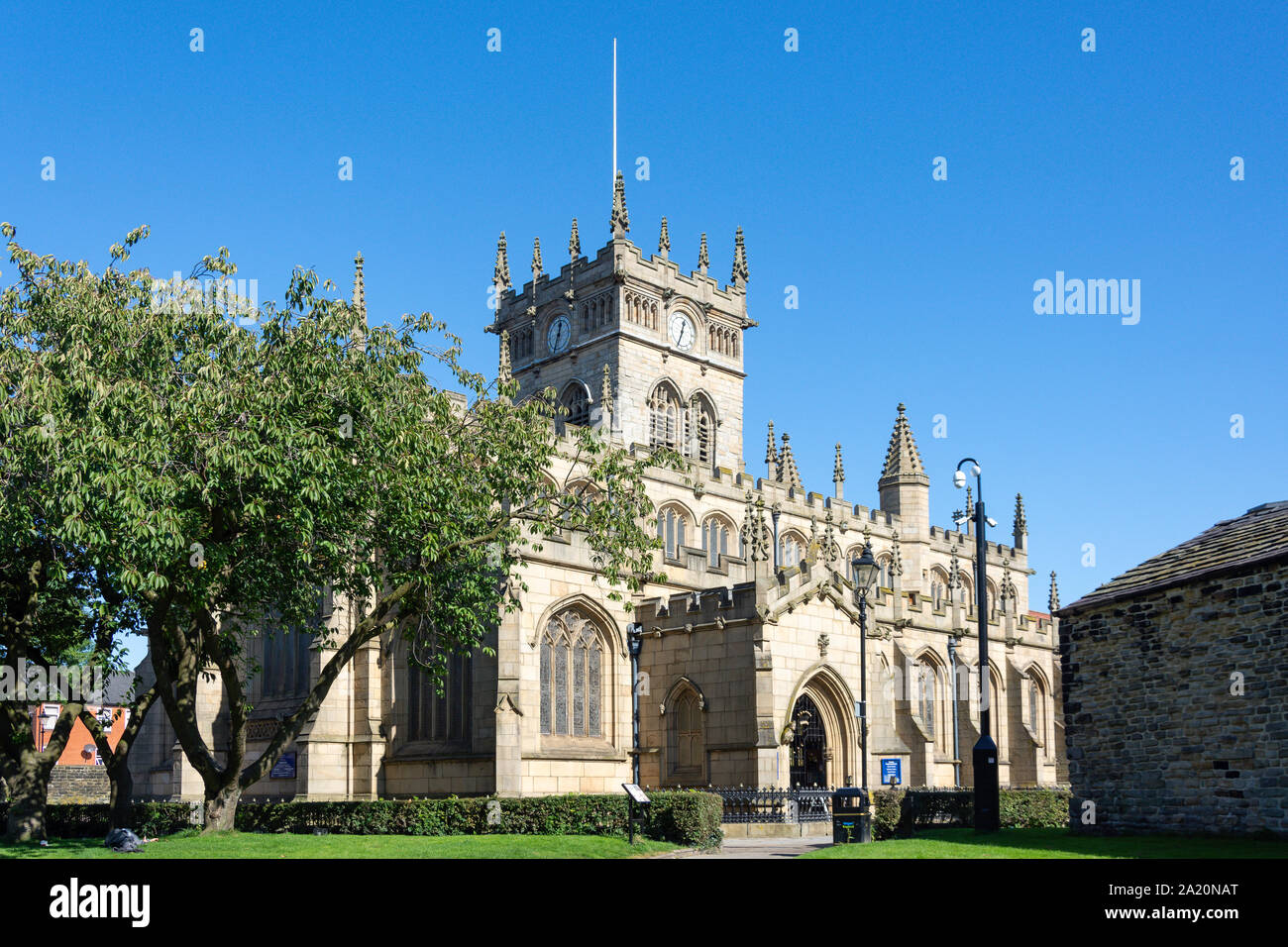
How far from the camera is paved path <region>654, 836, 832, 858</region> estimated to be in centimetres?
2195

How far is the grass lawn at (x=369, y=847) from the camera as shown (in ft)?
63.9

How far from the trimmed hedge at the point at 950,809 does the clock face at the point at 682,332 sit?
42.1m

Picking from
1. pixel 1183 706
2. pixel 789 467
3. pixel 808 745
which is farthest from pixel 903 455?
pixel 1183 706

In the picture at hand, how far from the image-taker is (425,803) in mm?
26469

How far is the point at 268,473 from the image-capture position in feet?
71.1

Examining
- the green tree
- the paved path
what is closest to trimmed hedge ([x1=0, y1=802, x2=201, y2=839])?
the green tree

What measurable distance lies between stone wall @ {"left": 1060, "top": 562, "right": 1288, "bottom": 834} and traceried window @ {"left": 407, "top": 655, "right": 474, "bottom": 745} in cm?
1488

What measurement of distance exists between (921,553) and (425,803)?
47321mm

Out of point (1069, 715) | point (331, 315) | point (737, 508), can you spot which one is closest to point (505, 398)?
point (331, 315)

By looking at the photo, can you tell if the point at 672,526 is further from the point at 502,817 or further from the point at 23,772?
the point at 23,772

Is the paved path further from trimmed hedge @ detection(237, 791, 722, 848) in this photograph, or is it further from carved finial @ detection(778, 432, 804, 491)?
carved finial @ detection(778, 432, 804, 491)

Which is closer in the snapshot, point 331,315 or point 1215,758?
point 1215,758

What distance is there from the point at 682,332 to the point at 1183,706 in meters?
49.3
